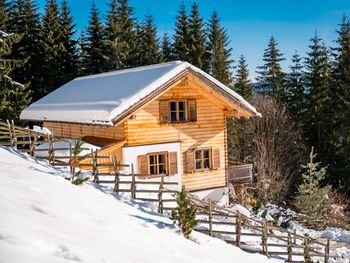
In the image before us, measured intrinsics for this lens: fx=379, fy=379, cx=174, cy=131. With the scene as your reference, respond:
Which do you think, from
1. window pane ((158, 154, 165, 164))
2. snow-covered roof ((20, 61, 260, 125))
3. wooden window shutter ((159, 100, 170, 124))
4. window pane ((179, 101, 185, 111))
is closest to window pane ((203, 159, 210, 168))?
window pane ((158, 154, 165, 164))

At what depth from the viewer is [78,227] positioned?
350 inches

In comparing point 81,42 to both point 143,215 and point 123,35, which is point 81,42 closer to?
point 123,35

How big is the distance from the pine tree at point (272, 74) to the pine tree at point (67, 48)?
2259 centimetres

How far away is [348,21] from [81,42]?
98.0 ft

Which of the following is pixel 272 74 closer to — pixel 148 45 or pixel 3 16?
pixel 148 45

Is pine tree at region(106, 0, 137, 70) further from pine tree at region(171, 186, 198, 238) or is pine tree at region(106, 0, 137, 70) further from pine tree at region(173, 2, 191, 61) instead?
pine tree at region(171, 186, 198, 238)

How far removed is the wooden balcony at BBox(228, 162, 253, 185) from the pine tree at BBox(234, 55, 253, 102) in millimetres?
18478

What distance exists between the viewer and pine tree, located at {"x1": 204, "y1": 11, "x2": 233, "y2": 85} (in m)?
38.8

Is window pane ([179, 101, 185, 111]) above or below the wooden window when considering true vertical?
above

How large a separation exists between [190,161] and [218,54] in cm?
1938

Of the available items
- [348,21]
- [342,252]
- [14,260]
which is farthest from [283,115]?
[14,260]

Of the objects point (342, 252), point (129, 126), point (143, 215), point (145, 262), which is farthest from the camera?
point (129, 126)

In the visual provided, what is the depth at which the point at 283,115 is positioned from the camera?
1521 inches

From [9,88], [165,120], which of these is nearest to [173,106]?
[165,120]
